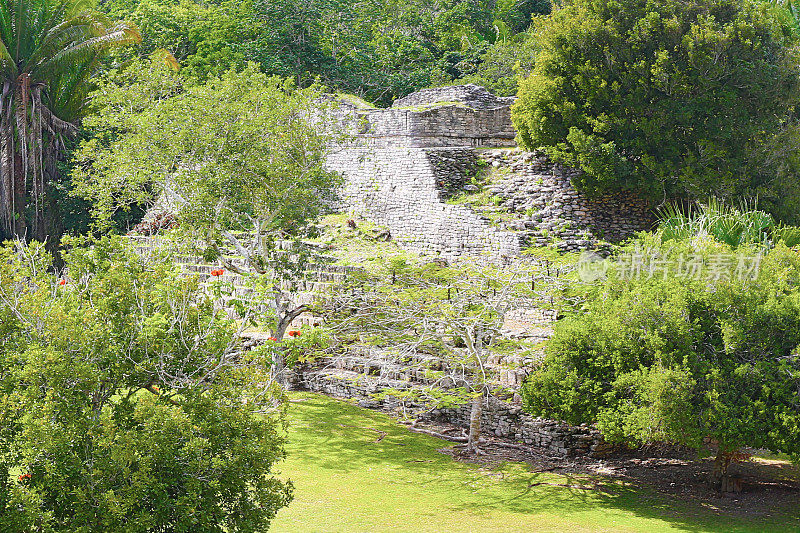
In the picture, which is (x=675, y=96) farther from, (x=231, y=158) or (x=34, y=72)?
(x=34, y=72)

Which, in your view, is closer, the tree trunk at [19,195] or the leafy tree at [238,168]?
the leafy tree at [238,168]

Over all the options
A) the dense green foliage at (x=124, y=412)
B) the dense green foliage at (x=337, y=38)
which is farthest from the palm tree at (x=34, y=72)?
the dense green foliage at (x=124, y=412)

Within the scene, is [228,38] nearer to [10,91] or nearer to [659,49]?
[10,91]

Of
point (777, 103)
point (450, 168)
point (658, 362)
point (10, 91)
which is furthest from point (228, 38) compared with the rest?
point (658, 362)

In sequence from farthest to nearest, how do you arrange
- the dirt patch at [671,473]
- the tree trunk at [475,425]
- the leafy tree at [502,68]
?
the leafy tree at [502,68] → the tree trunk at [475,425] → the dirt patch at [671,473]

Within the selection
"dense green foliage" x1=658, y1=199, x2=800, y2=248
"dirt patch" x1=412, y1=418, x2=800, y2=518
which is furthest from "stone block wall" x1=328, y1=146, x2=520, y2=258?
"dirt patch" x1=412, y1=418, x2=800, y2=518

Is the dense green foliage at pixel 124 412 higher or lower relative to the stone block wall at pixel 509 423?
higher

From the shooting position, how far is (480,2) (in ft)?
98.8

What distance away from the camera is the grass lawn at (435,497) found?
8133 mm

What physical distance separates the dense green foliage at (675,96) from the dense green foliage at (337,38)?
6939 millimetres

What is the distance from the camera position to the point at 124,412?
227 inches

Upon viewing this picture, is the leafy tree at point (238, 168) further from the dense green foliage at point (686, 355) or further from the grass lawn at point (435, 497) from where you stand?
the dense green foliage at point (686, 355)

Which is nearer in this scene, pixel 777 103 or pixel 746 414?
pixel 746 414

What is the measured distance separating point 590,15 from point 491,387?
8368 millimetres
